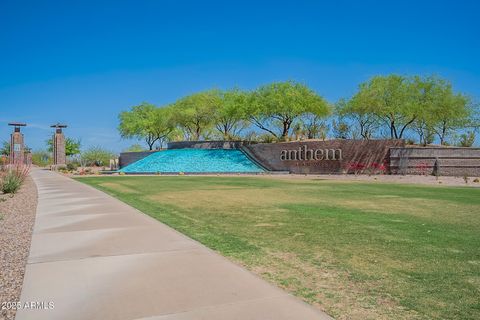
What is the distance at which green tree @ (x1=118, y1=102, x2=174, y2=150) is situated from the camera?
6938 cm

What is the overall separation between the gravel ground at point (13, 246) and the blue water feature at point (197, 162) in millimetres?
33961

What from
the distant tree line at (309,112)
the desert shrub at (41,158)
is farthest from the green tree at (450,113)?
the desert shrub at (41,158)

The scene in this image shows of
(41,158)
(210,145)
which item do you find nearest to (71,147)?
(41,158)

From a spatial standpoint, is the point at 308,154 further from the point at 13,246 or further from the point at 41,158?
the point at 41,158

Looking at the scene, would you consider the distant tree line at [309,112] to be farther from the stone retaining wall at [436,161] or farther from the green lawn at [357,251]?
the green lawn at [357,251]

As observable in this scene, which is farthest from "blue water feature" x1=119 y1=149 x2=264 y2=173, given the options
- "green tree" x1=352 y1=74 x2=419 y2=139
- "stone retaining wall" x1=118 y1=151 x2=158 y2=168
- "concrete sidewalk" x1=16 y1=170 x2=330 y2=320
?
"concrete sidewalk" x1=16 y1=170 x2=330 y2=320

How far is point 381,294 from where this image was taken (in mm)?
4680

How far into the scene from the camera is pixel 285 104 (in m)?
49.5

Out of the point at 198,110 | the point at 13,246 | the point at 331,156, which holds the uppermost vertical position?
the point at 198,110

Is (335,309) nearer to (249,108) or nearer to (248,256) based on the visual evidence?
(248,256)

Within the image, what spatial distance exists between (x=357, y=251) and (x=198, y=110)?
184ft

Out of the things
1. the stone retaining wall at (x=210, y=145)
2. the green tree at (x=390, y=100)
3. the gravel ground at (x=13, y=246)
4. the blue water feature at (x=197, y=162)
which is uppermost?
the green tree at (x=390, y=100)

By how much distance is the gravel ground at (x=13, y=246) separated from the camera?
475cm

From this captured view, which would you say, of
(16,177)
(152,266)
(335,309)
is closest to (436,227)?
(335,309)
